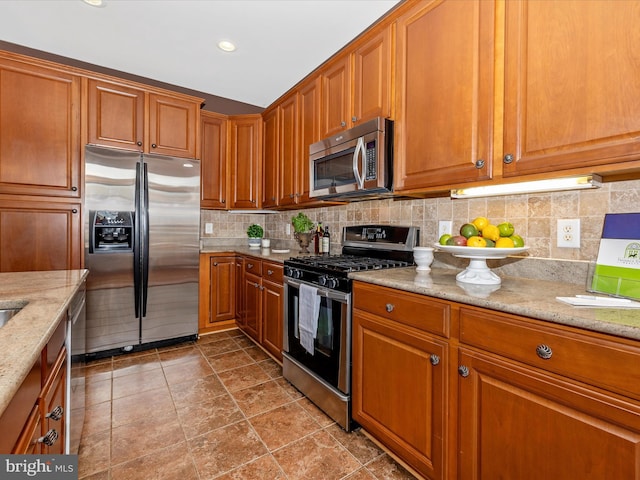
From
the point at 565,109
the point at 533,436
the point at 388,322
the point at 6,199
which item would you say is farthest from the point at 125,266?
the point at 565,109

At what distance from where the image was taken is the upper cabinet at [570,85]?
1.05m

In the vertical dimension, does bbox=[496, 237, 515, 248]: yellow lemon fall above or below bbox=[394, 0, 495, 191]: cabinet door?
below

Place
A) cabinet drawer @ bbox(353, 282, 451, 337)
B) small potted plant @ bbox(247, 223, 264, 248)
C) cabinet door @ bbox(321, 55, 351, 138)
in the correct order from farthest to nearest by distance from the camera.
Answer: small potted plant @ bbox(247, 223, 264, 248) < cabinet door @ bbox(321, 55, 351, 138) < cabinet drawer @ bbox(353, 282, 451, 337)

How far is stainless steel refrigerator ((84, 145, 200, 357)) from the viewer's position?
2.62 metres

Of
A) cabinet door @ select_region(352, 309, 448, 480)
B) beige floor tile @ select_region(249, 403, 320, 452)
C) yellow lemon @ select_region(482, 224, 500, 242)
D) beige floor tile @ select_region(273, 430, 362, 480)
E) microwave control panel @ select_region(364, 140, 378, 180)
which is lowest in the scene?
beige floor tile @ select_region(273, 430, 362, 480)

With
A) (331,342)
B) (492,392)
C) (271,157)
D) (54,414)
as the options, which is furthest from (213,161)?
(492,392)

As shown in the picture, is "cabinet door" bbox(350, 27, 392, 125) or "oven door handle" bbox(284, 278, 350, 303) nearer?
"oven door handle" bbox(284, 278, 350, 303)

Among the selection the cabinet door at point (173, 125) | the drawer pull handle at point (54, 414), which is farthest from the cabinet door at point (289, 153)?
the drawer pull handle at point (54, 414)

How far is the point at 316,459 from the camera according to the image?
154 cm

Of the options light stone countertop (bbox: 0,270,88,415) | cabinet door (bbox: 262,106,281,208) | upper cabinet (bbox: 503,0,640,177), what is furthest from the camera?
cabinet door (bbox: 262,106,281,208)

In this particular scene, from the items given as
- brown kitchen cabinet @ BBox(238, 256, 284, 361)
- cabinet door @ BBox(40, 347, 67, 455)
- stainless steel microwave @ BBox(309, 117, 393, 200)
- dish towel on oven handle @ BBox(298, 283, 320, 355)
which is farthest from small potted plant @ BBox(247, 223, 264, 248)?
cabinet door @ BBox(40, 347, 67, 455)

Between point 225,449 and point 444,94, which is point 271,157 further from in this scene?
point 225,449

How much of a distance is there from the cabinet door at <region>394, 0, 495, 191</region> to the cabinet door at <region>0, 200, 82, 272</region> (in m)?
2.60

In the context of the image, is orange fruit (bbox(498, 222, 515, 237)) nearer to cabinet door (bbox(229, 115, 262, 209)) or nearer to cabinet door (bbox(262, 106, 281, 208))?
cabinet door (bbox(262, 106, 281, 208))
